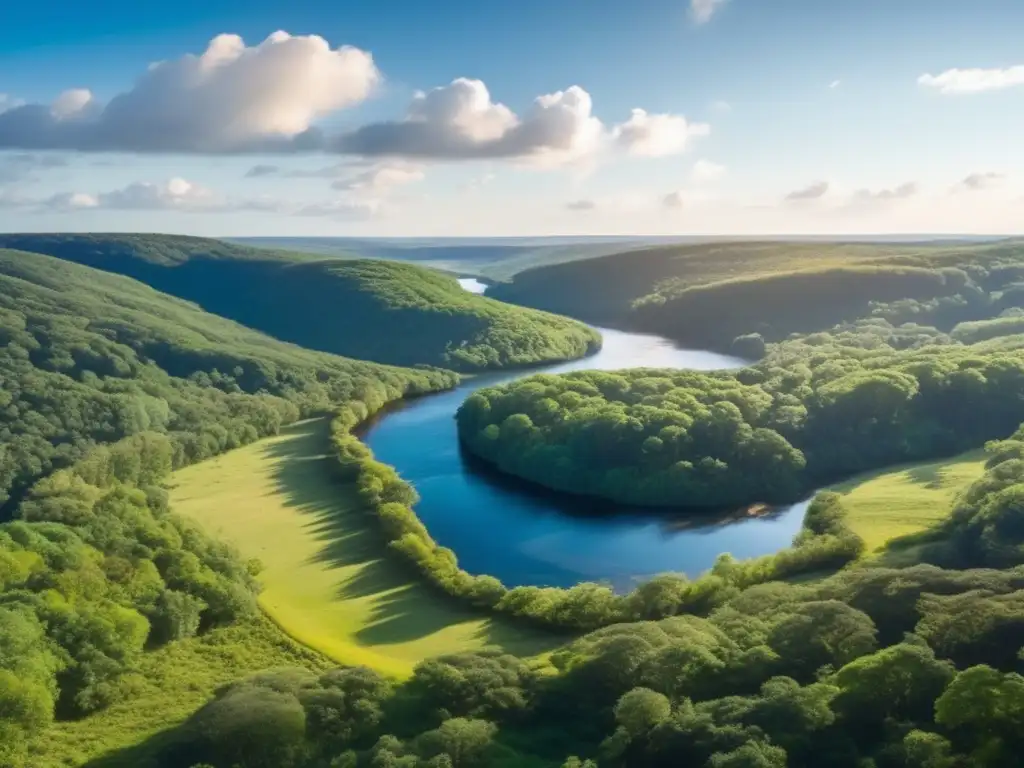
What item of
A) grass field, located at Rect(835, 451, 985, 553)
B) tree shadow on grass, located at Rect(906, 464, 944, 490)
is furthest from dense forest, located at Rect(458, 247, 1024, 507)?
tree shadow on grass, located at Rect(906, 464, 944, 490)

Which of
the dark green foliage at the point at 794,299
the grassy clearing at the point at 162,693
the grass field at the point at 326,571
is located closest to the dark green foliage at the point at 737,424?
the grass field at the point at 326,571

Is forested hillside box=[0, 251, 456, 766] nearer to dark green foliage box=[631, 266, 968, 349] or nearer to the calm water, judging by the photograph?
the calm water

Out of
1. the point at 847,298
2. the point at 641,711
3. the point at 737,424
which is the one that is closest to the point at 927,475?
the point at 737,424

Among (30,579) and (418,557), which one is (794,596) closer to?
(418,557)

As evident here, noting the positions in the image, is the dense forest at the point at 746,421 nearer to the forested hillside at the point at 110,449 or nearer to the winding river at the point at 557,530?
the winding river at the point at 557,530

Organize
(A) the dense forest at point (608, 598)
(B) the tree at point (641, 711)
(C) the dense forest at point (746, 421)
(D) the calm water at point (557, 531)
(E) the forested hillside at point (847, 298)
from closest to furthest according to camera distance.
Answer: (A) the dense forest at point (608, 598) → (B) the tree at point (641, 711) → (D) the calm water at point (557, 531) → (C) the dense forest at point (746, 421) → (E) the forested hillside at point (847, 298)

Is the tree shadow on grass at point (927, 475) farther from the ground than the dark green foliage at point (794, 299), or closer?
closer
